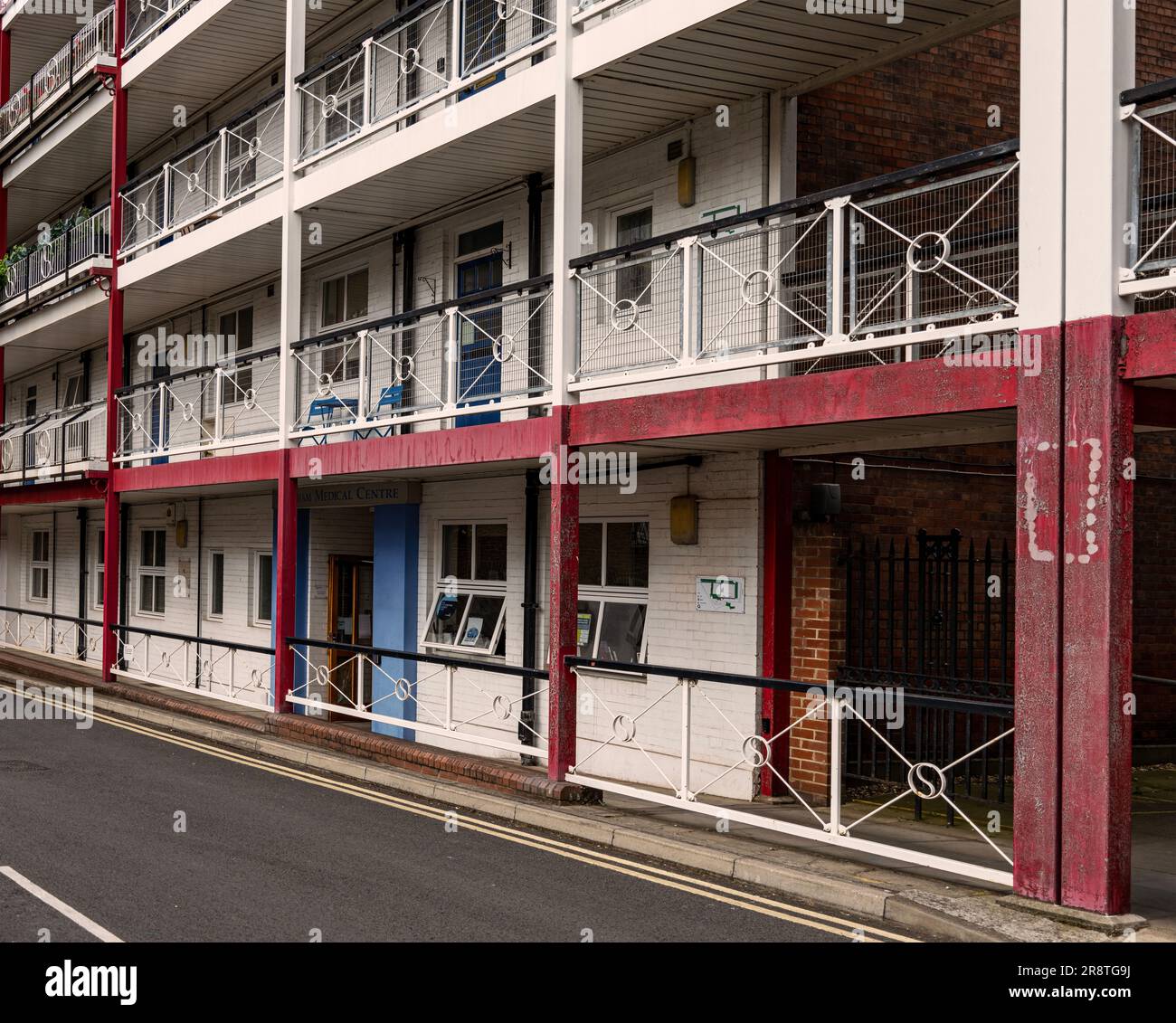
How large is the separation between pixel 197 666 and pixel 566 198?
1020cm

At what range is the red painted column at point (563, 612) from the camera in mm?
10406

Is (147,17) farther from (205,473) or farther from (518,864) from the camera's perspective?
(518,864)

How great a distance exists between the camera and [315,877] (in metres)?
8.02

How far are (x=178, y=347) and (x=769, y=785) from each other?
14389 millimetres

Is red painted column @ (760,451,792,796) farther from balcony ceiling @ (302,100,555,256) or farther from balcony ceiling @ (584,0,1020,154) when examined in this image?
balcony ceiling @ (302,100,555,256)

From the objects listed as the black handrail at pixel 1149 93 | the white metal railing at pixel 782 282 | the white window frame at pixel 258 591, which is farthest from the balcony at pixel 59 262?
the black handrail at pixel 1149 93

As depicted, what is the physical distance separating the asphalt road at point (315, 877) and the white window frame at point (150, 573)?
10561mm

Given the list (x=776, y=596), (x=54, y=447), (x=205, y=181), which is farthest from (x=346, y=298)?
(x=776, y=596)

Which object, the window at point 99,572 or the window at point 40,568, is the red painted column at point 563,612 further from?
the window at point 40,568

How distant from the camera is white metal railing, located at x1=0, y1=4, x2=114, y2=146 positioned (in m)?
19.8

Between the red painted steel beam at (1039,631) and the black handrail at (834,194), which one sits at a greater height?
the black handrail at (834,194)

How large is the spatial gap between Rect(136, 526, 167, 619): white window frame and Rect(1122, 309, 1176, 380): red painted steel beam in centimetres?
1817

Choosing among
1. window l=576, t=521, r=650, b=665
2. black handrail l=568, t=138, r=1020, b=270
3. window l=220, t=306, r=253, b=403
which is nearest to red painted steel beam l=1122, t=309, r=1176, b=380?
black handrail l=568, t=138, r=1020, b=270

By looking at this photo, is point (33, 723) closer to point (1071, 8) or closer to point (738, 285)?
point (738, 285)
